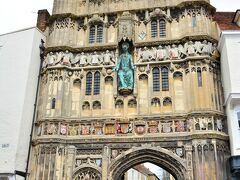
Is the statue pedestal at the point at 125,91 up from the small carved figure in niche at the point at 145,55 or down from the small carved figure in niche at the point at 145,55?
down

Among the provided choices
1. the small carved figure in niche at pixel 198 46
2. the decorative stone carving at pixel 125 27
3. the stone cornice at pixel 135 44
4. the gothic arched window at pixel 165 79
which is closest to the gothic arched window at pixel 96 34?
the stone cornice at pixel 135 44

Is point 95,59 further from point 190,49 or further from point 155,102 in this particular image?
point 190,49

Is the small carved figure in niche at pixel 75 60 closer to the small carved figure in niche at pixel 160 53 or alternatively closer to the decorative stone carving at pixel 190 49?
the small carved figure in niche at pixel 160 53

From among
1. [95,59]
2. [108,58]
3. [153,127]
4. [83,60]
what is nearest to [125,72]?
[108,58]

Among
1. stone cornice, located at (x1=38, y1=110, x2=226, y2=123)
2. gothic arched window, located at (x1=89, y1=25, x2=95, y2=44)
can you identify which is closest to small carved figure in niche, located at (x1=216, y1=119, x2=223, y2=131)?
stone cornice, located at (x1=38, y1=110, x2=226, y2=123)


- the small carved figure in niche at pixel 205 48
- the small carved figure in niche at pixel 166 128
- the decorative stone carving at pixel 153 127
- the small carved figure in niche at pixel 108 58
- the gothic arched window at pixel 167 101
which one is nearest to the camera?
the small carved figure in niche at pixel 166 128

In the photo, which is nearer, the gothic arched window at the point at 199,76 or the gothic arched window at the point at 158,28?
the gothic arched window at the point at 199,76

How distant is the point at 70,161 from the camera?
18.5 metres

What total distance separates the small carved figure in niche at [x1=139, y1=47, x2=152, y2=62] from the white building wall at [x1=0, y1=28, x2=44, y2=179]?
6.56 m

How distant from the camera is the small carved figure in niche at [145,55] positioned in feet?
66.3

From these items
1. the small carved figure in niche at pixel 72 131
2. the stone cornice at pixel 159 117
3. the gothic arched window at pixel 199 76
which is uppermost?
the gothic arched window at pixel 199 76

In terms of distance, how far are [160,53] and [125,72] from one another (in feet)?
8.04

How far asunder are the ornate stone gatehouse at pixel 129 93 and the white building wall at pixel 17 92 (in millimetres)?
729

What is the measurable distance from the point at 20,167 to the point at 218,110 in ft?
37.0
